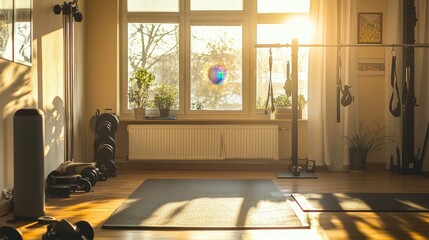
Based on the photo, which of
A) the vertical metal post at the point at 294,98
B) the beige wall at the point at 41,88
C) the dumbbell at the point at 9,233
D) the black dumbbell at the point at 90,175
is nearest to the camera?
the dumbbell at the point at 9,233

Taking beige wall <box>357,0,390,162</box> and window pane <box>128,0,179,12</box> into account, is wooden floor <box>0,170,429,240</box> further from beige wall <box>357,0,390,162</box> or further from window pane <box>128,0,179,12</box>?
window pane <box>128,0,179,12</box>

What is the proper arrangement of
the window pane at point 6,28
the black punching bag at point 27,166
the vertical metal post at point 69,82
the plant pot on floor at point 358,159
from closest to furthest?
the black punching bag at point 27,166 < the window pane at point 6,28 < the vertical metal post at point 69,82 < the plant pot on floor at point 358,159

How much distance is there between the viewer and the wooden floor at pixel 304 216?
343 centimetres

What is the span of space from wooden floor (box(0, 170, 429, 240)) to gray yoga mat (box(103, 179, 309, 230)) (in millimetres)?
121

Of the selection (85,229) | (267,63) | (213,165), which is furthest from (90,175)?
(267,63)

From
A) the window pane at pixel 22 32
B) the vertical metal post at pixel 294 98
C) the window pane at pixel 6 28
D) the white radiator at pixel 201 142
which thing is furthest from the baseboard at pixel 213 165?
the window pane at pixel 6 28

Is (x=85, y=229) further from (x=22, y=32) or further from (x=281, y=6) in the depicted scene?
(x=281, y=6)

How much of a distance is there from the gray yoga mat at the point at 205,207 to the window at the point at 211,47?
1.82 m

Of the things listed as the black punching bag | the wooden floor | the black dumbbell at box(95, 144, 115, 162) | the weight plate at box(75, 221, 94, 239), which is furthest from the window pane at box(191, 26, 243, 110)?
the weight plate at box(75, 221, 94, 239)

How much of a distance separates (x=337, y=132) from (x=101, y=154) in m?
3.13

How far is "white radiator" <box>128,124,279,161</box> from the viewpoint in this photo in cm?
709

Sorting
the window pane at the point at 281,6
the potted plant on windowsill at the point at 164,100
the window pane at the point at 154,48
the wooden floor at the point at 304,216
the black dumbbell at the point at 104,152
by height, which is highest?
the window pane at the point at 281,6

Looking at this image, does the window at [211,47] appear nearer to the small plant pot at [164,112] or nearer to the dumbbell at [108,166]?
the small plant pot at [164,112]

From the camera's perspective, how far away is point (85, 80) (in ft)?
23.5
